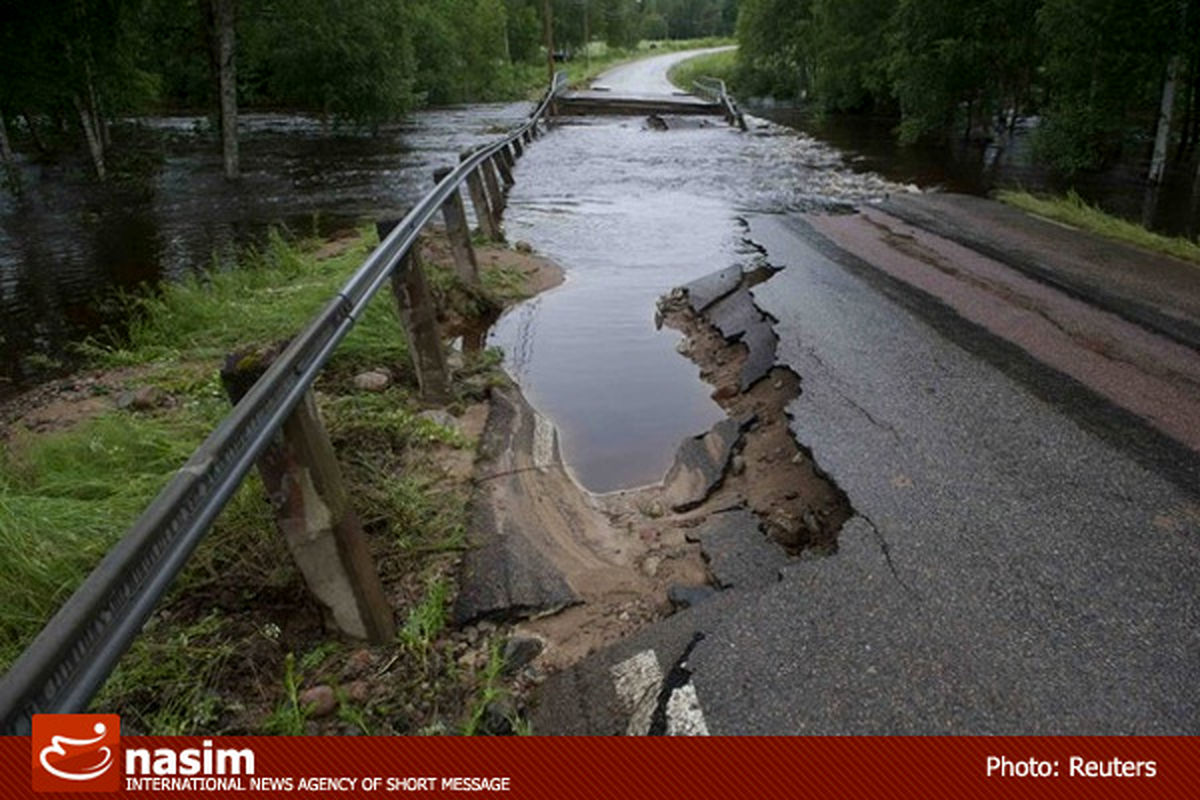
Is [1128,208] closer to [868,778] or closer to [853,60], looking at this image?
[868,778]

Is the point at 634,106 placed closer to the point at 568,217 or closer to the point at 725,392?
the point at 568,217

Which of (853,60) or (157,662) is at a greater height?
(853,60)

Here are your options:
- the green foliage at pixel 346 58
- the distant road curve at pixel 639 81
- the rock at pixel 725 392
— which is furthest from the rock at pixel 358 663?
the distant road curve at pixel 639 81

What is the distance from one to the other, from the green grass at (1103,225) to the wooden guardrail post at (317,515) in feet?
29.0

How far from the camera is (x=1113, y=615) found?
3010 millimetres

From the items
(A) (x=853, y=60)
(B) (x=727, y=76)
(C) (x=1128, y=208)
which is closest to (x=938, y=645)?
(C) (x=1128, y=208)

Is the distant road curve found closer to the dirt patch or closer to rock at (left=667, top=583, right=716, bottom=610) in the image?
the dirt patch

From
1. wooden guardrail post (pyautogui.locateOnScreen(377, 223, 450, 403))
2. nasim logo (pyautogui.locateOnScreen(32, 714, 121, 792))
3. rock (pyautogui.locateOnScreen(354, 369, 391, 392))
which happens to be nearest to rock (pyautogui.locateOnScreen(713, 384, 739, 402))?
wooden guardrail post (pyautogui.locateOnScreen(377, 223, 450, 403))

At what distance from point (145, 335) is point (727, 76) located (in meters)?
56.1

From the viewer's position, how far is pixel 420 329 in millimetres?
5371

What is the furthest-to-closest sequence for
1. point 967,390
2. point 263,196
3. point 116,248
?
point 263,196 → point 116,248 → point 967,390

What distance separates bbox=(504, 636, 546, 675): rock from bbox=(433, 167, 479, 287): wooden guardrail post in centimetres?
530

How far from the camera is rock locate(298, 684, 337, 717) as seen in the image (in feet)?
9.09

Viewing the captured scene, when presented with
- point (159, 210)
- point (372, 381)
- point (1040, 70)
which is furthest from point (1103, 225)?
point (159, 210)
